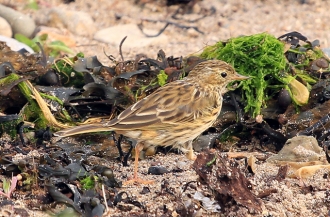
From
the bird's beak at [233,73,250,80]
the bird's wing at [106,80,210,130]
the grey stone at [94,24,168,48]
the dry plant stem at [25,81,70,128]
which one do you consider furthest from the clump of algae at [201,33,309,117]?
the grey stone at [94,24,168,48]

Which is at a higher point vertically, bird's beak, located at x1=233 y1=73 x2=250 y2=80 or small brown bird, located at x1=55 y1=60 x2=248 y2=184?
bird's beak, located at x1=233 y1=73 x2=250 y2=80

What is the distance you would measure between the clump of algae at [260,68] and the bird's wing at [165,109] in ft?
2.16

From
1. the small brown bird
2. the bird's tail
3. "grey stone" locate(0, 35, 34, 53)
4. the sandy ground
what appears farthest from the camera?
the sandy ground

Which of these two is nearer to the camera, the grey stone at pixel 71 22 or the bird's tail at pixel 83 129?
the bird's tail at pixel 83 129

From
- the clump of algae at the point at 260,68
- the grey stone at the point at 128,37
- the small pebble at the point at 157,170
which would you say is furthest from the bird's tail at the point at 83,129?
the grey stone at the point at 128,37

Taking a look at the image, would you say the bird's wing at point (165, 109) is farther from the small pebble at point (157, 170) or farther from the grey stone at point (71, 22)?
the grey stone at point (71, 22)

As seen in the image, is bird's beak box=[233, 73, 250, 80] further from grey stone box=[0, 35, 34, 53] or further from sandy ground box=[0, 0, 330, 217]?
grey stone box=[0, 35, 34, 53]

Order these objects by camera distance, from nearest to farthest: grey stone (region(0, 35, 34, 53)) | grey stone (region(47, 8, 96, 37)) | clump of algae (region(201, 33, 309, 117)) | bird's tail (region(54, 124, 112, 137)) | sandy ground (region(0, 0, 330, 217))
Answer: bird's tail (region(54, 124, 112, 137)) < clump of algae (region(201, 33, 309, 117)) < grey stone (region(0, 35, 34, 53)) < sandy ground (region(0, 0, 330, 217)) < grey stone (region(47, 8, 96, 37))

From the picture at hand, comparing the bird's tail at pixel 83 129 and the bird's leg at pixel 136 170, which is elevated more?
the bird's tail at pixel 83 129

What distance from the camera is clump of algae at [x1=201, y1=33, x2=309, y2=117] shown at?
7918 millimetres

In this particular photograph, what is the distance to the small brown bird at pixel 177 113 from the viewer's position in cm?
693

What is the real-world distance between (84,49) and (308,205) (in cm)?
611

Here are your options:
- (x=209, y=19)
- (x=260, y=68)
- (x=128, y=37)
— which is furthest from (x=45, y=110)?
(x=209, y=19)

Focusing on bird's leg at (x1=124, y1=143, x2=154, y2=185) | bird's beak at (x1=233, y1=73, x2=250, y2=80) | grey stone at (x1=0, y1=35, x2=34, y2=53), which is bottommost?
grey stone at (x1=0, y1=35, x2=34, y2=53)
